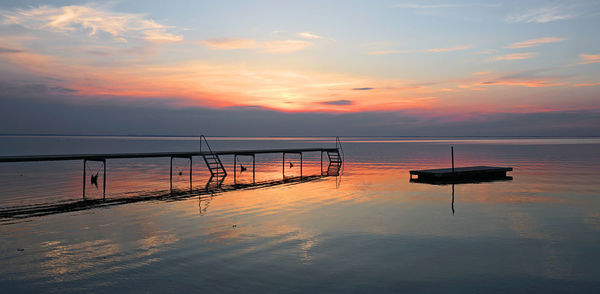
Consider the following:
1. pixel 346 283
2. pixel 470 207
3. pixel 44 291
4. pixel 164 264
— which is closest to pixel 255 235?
pixel 164 264

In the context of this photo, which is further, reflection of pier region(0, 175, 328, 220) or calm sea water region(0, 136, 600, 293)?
reflection of pier region(0, 175, 328, 220)

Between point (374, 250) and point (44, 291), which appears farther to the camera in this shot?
point (374, 250)

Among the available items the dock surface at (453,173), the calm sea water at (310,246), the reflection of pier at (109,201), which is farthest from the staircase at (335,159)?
the calm sea water at (310,246)

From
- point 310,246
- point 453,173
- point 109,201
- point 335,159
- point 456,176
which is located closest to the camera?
point 310,246

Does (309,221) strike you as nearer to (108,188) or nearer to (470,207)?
(470,207)

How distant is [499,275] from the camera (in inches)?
388

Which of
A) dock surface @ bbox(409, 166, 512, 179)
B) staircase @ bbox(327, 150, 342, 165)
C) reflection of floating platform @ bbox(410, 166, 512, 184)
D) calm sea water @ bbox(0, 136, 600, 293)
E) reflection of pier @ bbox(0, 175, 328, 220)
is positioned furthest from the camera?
staircase @ bbox(327, 150, 342, 165)

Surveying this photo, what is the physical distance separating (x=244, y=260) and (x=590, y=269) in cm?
841

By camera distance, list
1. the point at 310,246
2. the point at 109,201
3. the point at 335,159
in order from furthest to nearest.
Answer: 1. the point at 335,159
2. the point at 109,201
3. the point at 310,246

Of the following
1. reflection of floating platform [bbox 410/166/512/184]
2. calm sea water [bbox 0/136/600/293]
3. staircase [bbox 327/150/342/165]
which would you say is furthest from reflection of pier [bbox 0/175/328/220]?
staircase [bbox 327/150/342/165]

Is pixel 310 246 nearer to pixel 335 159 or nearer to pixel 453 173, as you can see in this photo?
pixel 453 173

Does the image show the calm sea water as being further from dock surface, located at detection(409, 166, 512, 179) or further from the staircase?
the staircase

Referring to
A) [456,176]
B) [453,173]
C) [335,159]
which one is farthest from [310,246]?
[335,159]

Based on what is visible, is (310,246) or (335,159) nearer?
(310,246)
